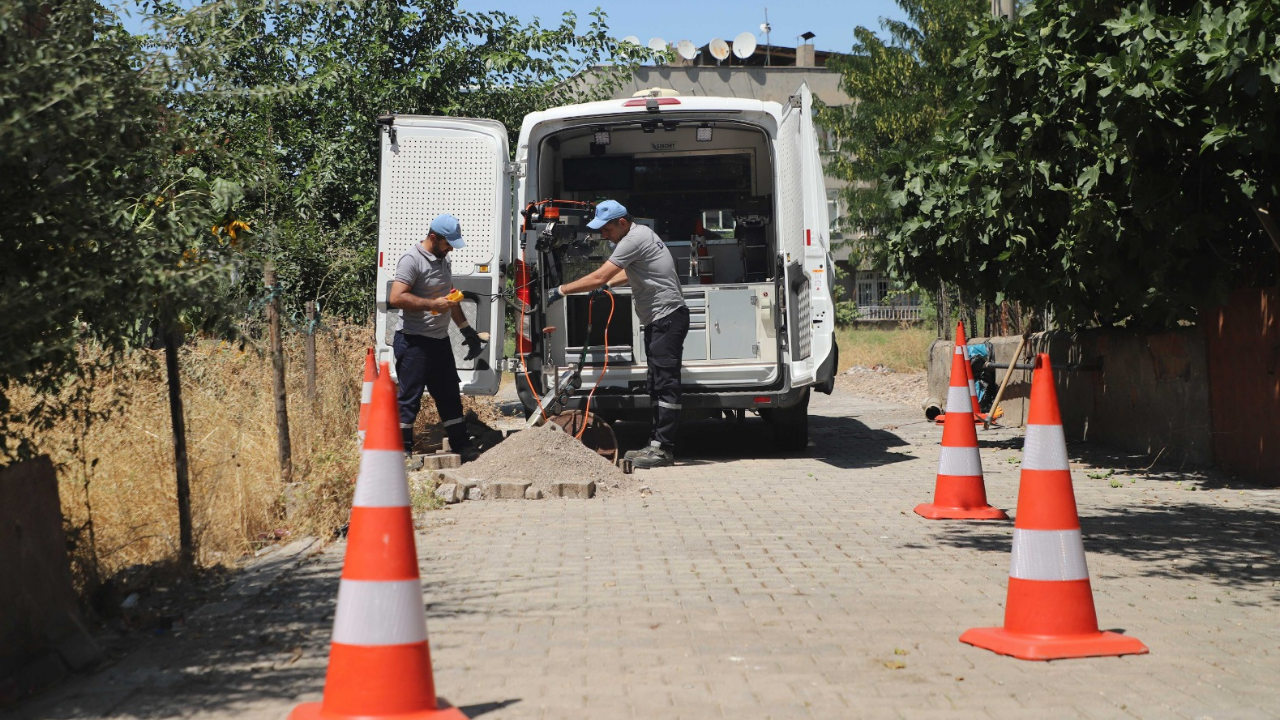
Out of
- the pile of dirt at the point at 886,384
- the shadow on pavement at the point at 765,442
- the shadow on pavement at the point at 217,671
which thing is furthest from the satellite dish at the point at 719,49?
the shadow on pavement at the point at 217,671

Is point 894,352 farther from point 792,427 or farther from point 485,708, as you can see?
point 485,708

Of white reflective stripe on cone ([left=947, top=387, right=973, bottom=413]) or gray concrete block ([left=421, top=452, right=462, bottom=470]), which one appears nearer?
white reflective stripe on cone ([left=947, top=387, right=973, bottom=413])

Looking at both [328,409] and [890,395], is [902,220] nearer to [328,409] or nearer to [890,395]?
[328,409]

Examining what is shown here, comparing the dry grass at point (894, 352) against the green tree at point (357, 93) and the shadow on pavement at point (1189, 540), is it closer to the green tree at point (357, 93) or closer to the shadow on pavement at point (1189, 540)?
the green tree at point (357, 93)

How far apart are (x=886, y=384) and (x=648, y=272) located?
13639 millimetres

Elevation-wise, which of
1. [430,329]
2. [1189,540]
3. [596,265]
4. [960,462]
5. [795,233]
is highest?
[795,233]

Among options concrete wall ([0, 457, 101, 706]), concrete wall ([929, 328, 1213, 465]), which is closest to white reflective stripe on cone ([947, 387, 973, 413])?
concrete wall ([929, 328, 1213, 465])

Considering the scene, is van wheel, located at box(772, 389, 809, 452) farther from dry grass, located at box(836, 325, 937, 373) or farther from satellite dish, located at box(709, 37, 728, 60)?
satellite dish, located at box(709, 37, 728, 60)

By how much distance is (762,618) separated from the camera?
4984 mm

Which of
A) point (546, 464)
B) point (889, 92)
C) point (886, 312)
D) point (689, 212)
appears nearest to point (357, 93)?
point (689, 212)

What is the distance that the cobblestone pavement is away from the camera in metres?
3.95

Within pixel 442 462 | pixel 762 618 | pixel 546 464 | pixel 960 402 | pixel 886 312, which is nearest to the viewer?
pixel 762 618

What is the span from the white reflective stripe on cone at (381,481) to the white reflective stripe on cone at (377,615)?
0.22 meters

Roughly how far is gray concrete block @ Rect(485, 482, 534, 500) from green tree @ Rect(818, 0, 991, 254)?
57.1 ft
